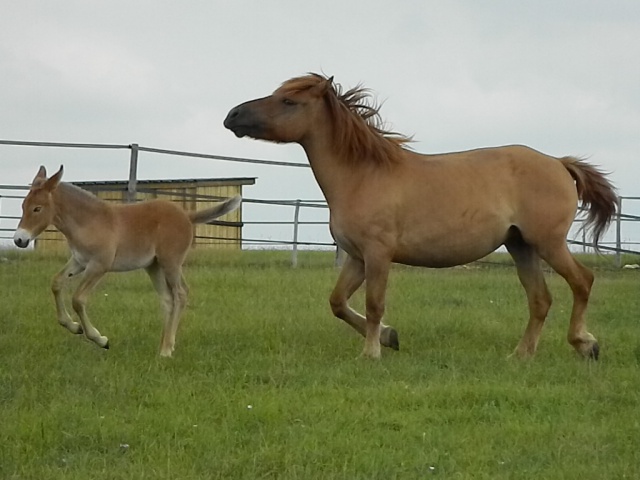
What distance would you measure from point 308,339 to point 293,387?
2.04 meters

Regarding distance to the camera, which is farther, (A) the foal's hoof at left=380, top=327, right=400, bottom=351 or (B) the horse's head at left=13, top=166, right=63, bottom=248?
(A) the foal's hoof at left=380, top=327, right=400, bottom=351

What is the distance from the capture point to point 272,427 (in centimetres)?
515

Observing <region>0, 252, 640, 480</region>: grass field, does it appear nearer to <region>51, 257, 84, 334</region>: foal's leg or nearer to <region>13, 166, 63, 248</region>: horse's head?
<region>51, 257, 84, 334</region>: foal's leg

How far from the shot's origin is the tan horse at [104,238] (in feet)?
24.6

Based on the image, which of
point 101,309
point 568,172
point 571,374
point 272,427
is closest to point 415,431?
point 272,427

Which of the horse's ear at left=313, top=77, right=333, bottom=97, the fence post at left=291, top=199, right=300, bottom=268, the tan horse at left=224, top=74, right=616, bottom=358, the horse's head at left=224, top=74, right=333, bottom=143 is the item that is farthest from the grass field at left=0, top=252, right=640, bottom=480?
the fence post at left=291, top=199, right=300, bottom=268

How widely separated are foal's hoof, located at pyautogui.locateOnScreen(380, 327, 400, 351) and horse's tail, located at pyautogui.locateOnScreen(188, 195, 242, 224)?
1846 millimetres

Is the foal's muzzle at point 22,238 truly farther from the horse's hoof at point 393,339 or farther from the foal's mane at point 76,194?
the horse's hoof at point 393,339

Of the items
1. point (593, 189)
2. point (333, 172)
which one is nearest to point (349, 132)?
point (333, 172)

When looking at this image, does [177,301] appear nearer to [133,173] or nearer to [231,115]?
[231,115]

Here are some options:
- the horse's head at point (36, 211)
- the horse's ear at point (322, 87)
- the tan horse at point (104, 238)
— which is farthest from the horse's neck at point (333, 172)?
the horse's head at point (36, 211)

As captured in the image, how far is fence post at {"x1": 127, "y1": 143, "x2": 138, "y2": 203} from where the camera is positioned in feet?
48.0

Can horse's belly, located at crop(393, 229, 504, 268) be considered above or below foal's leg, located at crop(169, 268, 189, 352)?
above

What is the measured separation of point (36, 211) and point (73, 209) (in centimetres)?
30
